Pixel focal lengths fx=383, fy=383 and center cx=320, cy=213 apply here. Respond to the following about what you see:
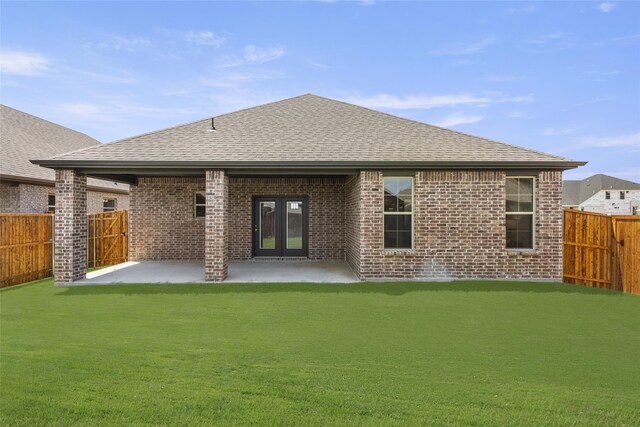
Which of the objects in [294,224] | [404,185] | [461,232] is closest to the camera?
[461,232]

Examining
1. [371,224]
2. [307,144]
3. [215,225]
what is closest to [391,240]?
[371,224]

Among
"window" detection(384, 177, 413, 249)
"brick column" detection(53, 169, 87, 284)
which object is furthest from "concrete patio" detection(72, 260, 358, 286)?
"window" detection(384, 177, 413, 249)

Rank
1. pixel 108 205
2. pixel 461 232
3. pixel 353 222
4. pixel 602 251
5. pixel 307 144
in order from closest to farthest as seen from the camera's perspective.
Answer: pixel 602 251
pixel 461 232
pixel 307 144
pixel 353 222
pixel 108 205

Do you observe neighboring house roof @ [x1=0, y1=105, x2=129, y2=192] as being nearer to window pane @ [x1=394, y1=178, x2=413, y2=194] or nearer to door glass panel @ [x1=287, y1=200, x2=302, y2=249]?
door glass panel @ [x1=287, y1=200, x2=302, y2=249]

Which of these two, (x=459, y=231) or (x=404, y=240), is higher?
(x=459, y=231)

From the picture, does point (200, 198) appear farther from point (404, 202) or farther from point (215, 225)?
point (404, 202)

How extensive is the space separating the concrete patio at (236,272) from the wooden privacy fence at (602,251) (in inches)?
233

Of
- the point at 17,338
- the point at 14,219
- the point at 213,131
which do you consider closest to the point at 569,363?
the point at 17,338

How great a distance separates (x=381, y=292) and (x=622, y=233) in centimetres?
620

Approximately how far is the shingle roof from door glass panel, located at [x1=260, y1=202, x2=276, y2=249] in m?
3.16

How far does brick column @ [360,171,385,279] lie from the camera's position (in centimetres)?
1020

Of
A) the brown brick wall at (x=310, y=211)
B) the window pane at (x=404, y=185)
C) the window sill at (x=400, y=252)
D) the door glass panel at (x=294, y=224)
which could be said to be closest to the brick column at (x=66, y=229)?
the brown brick wall at (x=310, y=211)

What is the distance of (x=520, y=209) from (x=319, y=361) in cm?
823

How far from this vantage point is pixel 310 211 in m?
14.1
